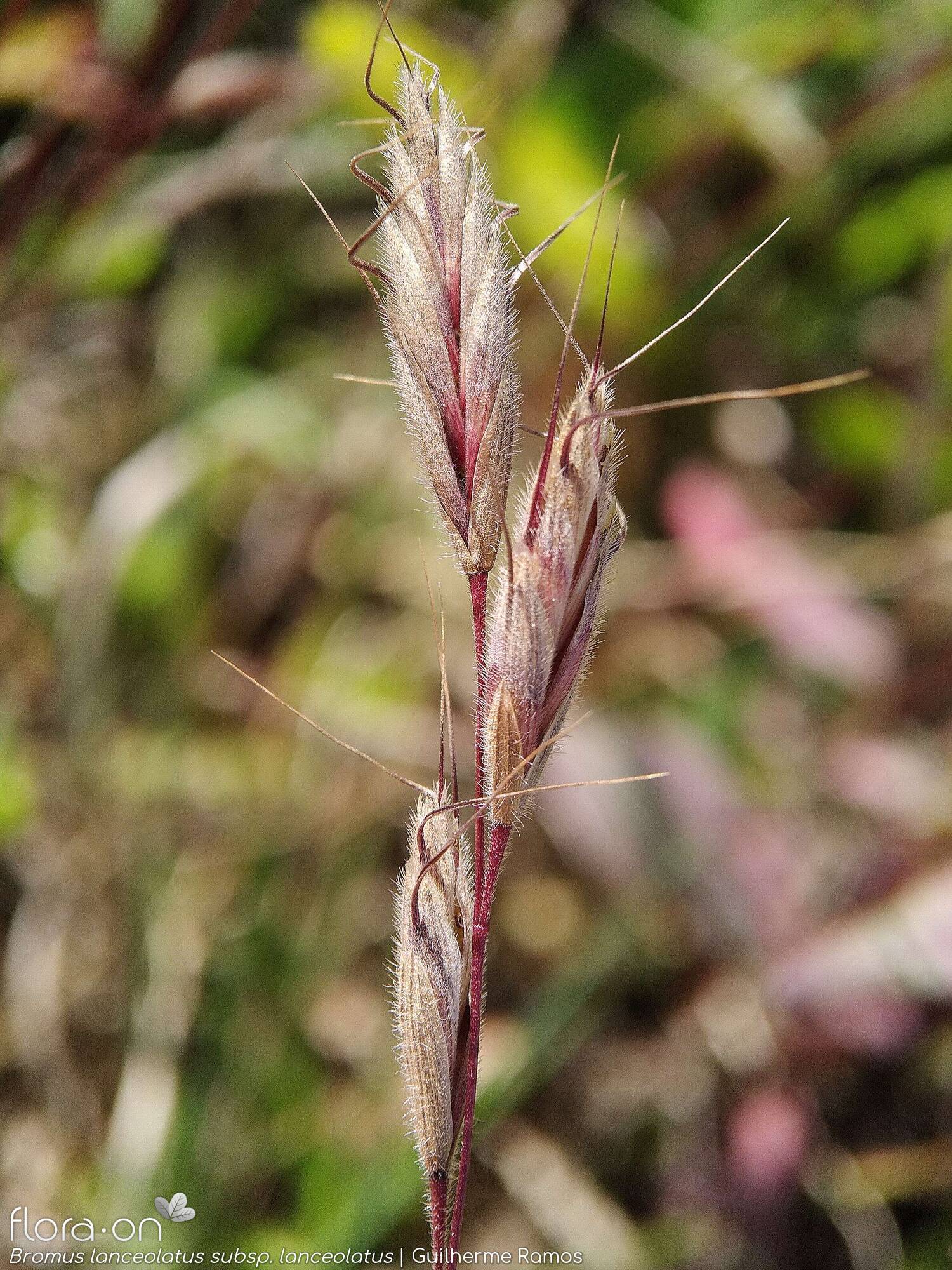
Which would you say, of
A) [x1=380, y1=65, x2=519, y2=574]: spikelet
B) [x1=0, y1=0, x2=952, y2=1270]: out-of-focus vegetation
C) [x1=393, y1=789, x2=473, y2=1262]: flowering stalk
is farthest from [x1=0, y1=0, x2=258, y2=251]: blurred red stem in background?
[x1=393, y1=789, x2=473, y2=1262]: flowering stalk

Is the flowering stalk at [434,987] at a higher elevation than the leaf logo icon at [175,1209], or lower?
higher

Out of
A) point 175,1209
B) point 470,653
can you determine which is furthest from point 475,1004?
point 470,653

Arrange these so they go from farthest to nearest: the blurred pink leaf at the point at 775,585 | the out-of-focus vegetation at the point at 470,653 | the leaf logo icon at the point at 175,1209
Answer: the blurred pink leaf at the point at 775,585, the out-of-focus vegetation at the point at 470,653, the leaf logo icon at the point at 175,1209

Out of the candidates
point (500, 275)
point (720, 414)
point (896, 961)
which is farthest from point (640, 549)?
point (500, 275)

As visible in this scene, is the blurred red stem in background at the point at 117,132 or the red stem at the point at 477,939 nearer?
the red stem at the point at 477,939

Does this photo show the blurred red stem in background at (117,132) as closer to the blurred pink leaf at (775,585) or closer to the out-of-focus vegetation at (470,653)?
the out-of-focus vegetation at (470,653)
